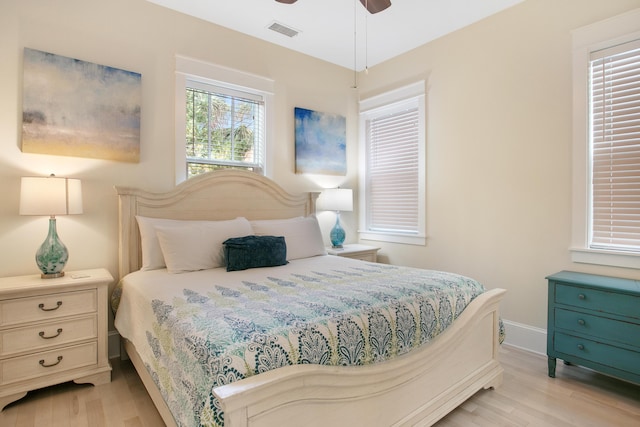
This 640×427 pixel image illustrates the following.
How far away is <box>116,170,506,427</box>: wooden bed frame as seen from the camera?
1.12 meters

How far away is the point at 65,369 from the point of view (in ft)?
7.06

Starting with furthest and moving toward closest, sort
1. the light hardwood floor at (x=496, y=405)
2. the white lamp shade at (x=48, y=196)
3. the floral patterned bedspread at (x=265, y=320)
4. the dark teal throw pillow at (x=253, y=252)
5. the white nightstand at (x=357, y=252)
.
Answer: the white nightstand at (x=357, y=252)
the dark teal throw pillow at (x=253, y=252)
the white lamp shade at (x=48, y=196)
the light hardwood floor at (x=496, y=405)
the floral patterned bedspread at (x=265, y=320)

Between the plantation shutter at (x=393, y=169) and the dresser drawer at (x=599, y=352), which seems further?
the plantation shutter at (x=393, y=169)

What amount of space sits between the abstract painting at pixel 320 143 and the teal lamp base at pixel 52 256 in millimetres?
2233

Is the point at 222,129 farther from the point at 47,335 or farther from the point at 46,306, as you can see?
the point at 47,335

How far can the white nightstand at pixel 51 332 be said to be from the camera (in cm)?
199

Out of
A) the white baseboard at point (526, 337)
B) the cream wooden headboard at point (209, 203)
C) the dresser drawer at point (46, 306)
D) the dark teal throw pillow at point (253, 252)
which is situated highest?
the cream wooden headboard at point (209, 203)

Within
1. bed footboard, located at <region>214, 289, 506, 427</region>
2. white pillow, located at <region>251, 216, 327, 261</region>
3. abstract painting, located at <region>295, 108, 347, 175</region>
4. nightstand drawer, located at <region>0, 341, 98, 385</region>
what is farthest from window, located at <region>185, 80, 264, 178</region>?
bed footboard, located at <region>214, 289, 506, 427</region>

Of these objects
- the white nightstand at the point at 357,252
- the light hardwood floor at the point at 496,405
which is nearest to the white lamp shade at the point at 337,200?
the white nightstand at the point at 357,252

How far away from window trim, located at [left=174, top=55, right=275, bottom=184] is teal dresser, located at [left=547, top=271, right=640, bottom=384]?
109 inches

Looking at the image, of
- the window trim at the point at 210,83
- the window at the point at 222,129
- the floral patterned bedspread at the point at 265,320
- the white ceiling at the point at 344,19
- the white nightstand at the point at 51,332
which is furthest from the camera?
the window at the point at 222,129

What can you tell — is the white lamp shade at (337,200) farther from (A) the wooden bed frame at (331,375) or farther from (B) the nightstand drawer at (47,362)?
(B) the nightstand drawer at (47,362)

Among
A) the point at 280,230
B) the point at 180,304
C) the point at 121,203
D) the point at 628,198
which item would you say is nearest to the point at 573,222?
the point at 628,198

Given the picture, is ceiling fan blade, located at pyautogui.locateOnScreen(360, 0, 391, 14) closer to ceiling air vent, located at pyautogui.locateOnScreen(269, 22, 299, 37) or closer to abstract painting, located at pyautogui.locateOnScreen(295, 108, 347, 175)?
ceiling air vent, located at pyautogui.locateOnScreen(269, 22, 299, 37)
